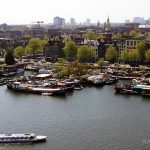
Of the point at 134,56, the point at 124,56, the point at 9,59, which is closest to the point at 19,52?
the point at 9,59

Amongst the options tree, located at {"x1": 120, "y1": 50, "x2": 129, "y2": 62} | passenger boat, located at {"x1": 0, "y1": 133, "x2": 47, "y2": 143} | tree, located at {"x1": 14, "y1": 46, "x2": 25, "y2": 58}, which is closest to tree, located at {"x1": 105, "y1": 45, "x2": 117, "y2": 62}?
tree, located at {"x1": 120, "y1": 50, "x2": 129, "y2": 62}

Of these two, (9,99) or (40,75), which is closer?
(9,99)

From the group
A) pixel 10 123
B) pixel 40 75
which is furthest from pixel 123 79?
pixel 10 123

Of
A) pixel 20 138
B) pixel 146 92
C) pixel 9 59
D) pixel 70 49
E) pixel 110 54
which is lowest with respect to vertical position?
pixel 20 138

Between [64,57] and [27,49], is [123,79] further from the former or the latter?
[27,49]

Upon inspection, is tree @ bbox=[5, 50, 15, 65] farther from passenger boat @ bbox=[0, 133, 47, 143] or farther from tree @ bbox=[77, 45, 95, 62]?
passenger boat @ bbox=[0, 133, 47, 143]

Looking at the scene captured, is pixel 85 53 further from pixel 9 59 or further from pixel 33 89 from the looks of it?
pixel 33 89
